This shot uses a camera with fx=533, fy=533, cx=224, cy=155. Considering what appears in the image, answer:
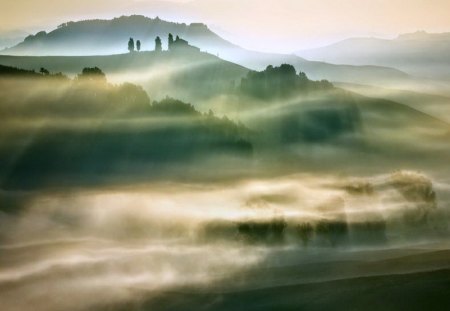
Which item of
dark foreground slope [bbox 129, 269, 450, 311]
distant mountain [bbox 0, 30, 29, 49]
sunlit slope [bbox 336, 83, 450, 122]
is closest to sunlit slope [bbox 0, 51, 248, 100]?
distant mountain [bbox 0, 30, 29, 49]

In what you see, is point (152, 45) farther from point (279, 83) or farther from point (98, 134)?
point (279, 83)

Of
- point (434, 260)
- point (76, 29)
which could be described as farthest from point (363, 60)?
point (76, 29)

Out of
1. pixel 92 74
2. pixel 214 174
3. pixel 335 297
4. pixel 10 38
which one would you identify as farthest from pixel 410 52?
pixel 10 38

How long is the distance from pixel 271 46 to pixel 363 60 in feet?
1.77

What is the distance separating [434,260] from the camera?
3012 mm

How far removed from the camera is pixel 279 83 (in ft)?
9.95

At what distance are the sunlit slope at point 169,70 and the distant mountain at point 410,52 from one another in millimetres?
704

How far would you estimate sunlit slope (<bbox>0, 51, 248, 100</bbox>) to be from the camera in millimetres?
2906

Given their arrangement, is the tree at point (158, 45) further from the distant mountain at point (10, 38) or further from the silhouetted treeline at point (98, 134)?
the distant mountain at point (10, 38)

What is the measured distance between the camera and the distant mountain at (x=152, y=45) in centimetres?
288

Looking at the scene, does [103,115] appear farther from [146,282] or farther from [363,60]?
[363,60]

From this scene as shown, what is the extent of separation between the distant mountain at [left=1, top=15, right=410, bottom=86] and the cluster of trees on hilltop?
0.12 ft

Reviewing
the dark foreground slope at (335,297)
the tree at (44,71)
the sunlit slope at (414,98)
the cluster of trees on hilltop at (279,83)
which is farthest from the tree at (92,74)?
the sunlit slope at (414,98)

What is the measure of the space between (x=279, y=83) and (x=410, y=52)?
814 millimetres
